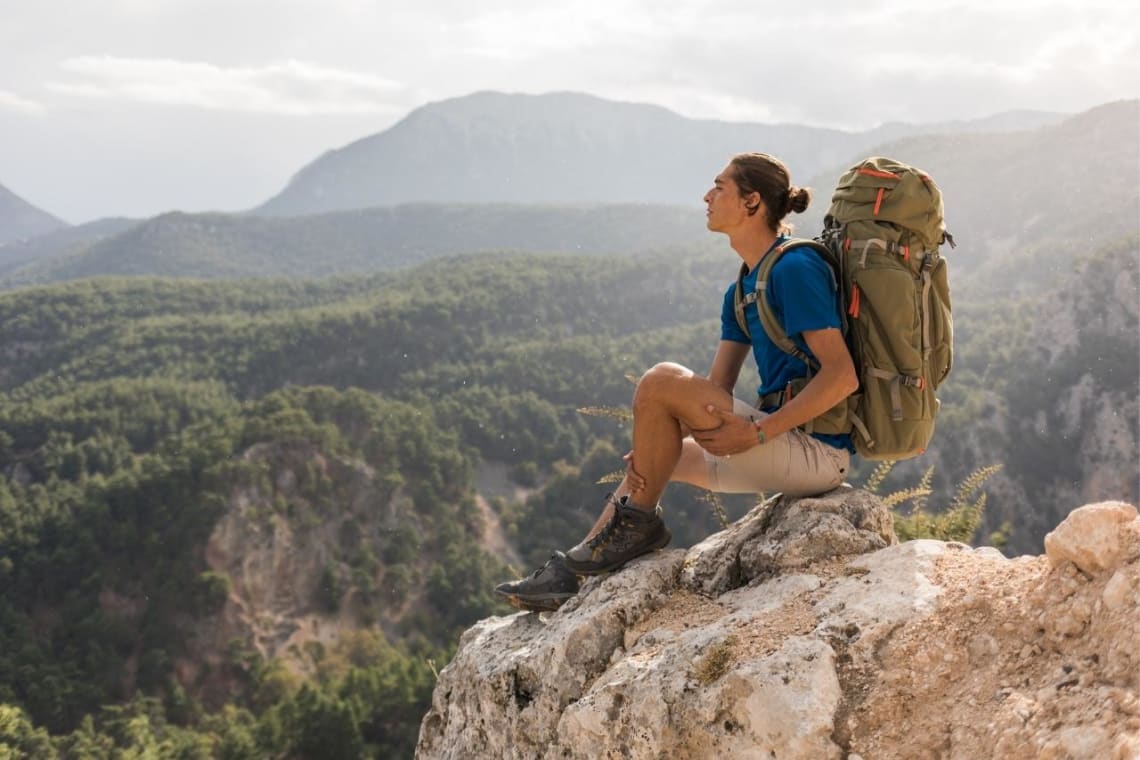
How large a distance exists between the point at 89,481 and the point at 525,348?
5333cm

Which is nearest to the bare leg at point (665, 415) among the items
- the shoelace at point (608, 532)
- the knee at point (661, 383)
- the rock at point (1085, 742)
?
the knee at point (661, 383)

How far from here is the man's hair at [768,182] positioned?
14.7 feet

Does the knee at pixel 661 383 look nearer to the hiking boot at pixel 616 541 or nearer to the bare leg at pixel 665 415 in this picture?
the bare leg at pixel 665 415

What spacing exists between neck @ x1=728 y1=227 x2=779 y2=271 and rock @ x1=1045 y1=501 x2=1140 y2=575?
1948 millimetres

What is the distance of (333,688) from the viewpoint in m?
38.8

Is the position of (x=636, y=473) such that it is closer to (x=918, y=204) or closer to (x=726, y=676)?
(x=726, y=676)

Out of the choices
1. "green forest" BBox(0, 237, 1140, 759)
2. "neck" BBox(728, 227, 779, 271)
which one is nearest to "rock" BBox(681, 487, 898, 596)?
"neck" BBox(728, 227, 779, 271)

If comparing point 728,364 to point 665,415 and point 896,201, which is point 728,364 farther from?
point 896,201

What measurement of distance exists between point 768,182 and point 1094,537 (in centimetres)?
226

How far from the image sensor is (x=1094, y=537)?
3172 mm

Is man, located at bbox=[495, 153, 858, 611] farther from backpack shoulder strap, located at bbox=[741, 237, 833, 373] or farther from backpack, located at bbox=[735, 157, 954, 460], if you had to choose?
backpack, located at bbox=[735, 157, 954, 460]

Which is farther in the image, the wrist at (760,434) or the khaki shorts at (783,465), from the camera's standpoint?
the khaki shorts at (783,465)

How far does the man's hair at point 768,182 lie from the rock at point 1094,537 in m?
2.05

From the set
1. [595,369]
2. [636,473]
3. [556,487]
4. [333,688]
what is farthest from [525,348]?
[636,473]
